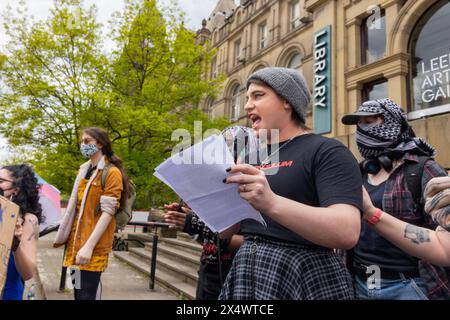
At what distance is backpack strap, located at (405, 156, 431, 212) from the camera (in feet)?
6.45

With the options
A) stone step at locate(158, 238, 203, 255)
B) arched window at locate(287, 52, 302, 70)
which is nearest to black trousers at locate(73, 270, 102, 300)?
stone step at locate(158, 238, 203, 255)

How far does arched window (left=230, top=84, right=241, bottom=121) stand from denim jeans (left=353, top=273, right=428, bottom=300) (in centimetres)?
1902

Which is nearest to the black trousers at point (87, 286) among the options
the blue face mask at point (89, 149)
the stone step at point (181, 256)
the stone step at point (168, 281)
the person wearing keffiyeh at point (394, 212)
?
the blue face mask at point (89, 149)

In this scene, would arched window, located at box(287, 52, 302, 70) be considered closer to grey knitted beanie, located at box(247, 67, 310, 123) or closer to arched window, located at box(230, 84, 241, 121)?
arched window, located at box(230, 84, 241, 121)

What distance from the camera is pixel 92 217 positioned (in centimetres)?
318

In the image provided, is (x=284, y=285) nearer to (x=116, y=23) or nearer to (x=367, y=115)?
(x=367, y=115)

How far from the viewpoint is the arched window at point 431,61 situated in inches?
383

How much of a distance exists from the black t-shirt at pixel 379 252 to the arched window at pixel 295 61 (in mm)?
15185

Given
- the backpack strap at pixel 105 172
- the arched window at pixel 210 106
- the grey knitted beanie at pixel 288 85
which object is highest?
the arched window at pixel 210 106

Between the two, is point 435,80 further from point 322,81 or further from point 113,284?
point 113,284

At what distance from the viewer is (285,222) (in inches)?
50.0

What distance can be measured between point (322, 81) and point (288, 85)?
12.1 metres

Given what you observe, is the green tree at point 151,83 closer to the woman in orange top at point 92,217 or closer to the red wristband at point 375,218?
the woman in orange top at point 92,217

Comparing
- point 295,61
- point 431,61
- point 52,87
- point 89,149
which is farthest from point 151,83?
point 89,149
